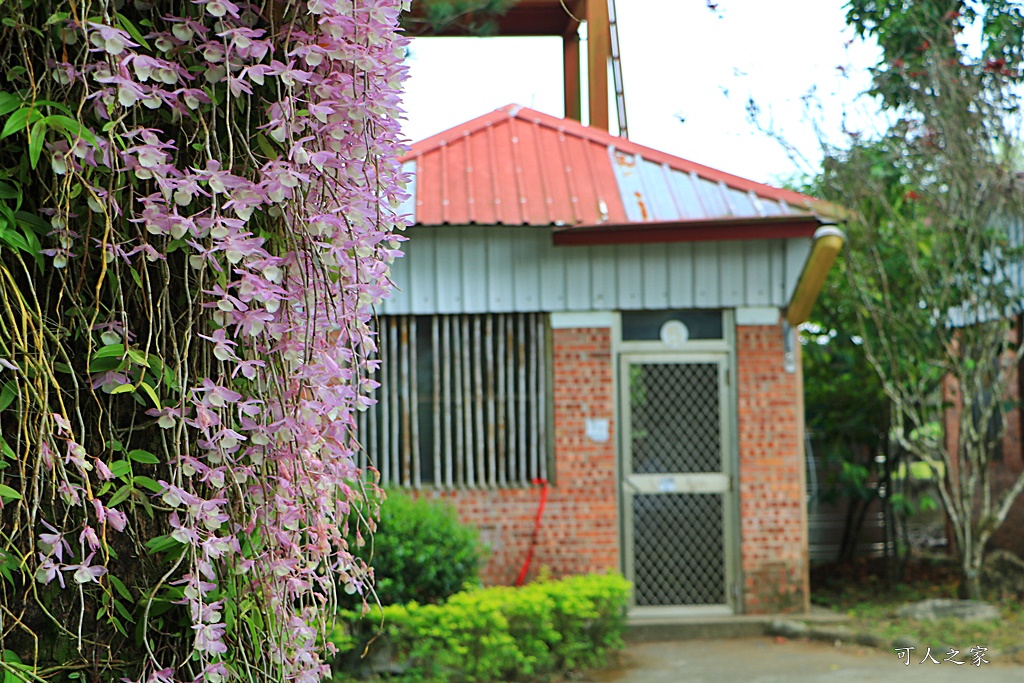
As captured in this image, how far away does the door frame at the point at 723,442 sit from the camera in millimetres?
9359

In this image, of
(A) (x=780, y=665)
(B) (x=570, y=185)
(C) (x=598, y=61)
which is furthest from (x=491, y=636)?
(C) (x=598, y=61)

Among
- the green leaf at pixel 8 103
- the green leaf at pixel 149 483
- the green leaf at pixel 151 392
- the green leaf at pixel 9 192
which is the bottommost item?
the green leaf at pixel 149 483

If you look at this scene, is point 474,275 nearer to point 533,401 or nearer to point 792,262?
point 533,401

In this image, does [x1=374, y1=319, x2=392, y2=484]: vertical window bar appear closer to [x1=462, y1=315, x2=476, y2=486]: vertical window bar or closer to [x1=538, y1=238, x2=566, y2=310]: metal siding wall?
[x1=462, y1=315, x2=476, y2=486]: vertical window bar

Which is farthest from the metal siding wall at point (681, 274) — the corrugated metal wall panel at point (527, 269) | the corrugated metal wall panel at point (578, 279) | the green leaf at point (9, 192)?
the green leaf at point (9, 192)

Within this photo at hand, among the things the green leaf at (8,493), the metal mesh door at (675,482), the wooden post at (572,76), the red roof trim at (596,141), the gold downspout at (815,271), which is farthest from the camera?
the wooden post at (572,76)

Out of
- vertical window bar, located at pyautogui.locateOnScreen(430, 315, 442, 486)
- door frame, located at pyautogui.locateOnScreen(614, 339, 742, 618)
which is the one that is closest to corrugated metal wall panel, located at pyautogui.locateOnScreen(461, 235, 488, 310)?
vertical window bar, located at pyautogui.locateOnScreen(430, 315, 442, 486)

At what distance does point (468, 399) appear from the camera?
936cm

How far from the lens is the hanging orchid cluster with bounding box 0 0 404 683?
1713mm

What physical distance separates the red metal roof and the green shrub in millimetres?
2761

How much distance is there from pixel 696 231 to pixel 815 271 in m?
1.09

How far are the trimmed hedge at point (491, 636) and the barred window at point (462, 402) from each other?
1680mm

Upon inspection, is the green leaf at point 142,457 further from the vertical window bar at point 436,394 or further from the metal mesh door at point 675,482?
the metal mesh door at point 675,482

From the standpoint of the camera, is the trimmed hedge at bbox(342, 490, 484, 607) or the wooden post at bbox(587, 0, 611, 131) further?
the wooden post at bbox(587, 0, 611, 131)
